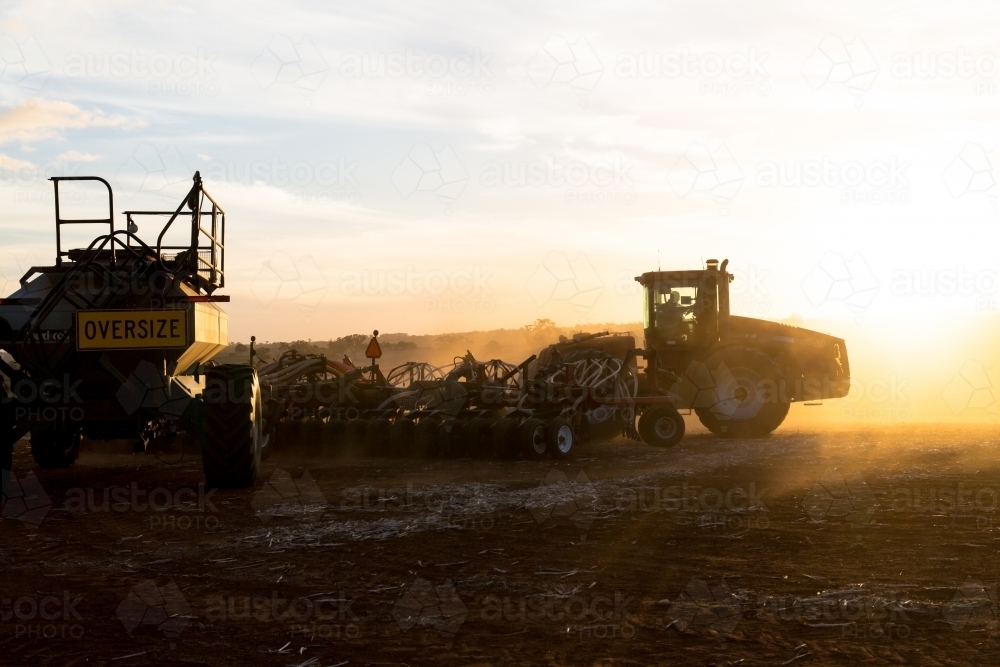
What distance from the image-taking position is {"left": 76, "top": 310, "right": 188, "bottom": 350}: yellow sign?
10.1 m

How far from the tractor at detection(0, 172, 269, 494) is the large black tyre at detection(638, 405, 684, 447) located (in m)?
7.32

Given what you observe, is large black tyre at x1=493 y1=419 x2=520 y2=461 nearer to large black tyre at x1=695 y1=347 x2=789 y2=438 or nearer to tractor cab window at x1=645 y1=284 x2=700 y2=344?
tractor cab window at x1=645 y1=284 x2=700 y2=344

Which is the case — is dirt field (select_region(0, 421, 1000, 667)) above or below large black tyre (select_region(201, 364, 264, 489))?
below

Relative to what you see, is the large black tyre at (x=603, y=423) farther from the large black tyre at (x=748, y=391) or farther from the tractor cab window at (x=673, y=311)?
the large black tyre at (x=748, y=391)

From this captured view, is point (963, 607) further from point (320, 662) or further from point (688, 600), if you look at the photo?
point (320, 662)

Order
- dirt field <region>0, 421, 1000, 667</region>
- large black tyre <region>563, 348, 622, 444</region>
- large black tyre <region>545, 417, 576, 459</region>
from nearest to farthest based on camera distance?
dirt field <region>0, 421, 1000, 667</region>, large black tyre <region>545, 417, 576, 459</region>, large black tyre <region>563, 348, 622, 444</region>

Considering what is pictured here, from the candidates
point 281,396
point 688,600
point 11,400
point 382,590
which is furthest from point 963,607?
point 281,396

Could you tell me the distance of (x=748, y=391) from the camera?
57.9 feet

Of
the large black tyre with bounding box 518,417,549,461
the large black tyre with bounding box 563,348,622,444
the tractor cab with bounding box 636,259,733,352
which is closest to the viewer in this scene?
the large black tyre with bounding box 518,417,549,461

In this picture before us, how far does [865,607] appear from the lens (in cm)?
583

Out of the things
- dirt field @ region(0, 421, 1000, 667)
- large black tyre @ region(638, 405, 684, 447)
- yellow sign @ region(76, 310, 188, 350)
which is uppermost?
yellow sign @ region(76, 310, 188, 350)

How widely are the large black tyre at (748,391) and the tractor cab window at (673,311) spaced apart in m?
0.69

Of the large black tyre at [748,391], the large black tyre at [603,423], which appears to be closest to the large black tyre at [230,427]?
the large black tyre at [603,423]

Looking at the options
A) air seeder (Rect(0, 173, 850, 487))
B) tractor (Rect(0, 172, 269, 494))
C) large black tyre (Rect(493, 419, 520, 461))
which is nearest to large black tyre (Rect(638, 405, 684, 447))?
air seeder (Rect(0, 173, 850, 487))
